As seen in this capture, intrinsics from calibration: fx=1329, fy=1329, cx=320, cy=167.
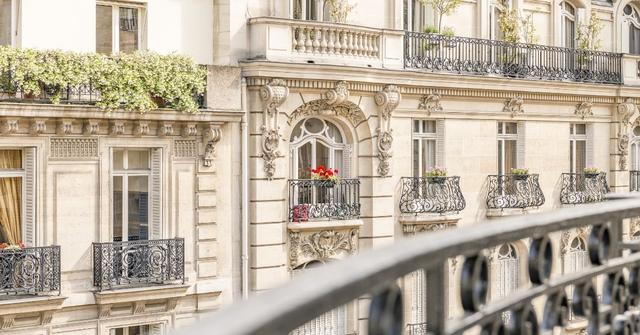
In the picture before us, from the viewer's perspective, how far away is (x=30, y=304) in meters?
20.0

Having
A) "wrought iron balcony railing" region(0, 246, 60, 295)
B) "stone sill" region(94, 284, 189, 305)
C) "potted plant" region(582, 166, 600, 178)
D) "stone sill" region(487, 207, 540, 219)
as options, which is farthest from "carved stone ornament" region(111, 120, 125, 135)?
"potted plant" region(582, 166, 600, 178)

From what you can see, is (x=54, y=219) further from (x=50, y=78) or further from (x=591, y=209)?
(x=591, y=209)

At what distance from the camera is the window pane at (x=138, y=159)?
22.5m

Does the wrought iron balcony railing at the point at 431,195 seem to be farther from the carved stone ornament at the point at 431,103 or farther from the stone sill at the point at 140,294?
the stone sill at the point at 140,294

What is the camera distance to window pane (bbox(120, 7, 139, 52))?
2298 centimetres

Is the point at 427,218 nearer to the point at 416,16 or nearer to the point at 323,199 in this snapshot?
the point at 323,199

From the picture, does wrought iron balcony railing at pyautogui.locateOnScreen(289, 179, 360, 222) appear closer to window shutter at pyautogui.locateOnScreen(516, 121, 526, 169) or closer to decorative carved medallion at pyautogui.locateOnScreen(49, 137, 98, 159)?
decorative carved medallion at pyautogui.locateOnScreen(49, 137, 98, 159)

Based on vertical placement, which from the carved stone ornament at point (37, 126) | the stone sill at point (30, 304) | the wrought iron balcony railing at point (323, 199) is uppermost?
the carved stone ornament at point (37, 126)

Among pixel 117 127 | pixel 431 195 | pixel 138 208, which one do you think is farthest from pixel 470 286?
pixel 431 195

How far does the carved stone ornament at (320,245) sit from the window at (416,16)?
4.91 m

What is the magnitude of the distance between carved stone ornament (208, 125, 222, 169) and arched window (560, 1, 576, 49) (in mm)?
12123

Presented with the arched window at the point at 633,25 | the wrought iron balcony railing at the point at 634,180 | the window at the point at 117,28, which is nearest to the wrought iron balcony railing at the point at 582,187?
the wrought iron balcony railing at the point at 634,180

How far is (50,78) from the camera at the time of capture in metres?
20.7

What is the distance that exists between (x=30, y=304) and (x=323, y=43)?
25.7 ft
